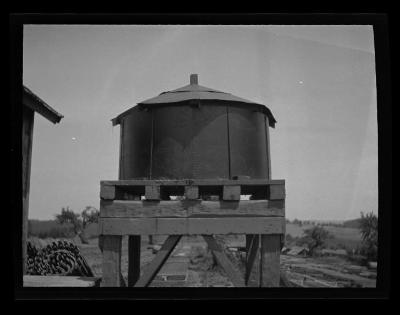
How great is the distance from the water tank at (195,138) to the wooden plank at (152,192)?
315 millimetres

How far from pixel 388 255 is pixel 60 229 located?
179ft

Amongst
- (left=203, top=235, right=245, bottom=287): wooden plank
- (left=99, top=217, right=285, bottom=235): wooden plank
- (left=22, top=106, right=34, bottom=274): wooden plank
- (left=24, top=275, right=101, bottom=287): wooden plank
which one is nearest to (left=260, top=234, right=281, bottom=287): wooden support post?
(left=99, top=217, right=285, bottom=235): wooden plank

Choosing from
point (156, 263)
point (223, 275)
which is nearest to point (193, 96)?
point (156, 263)

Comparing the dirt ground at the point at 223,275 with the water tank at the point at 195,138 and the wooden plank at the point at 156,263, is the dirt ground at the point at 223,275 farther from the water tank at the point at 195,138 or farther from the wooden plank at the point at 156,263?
the water tank at the point at 195,138

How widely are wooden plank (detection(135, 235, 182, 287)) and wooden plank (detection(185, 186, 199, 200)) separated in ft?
2.25

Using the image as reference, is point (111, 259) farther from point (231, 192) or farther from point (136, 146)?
point (231, 192)

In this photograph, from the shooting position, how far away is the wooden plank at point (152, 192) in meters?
5.86

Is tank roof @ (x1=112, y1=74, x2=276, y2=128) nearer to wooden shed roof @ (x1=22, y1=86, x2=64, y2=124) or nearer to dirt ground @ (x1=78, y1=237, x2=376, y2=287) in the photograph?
wooden shed roof @ (x1=22, y1=86, x2=64, y2=124)

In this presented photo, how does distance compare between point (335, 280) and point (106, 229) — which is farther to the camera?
point (335, 280)

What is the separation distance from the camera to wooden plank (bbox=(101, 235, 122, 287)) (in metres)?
5.84

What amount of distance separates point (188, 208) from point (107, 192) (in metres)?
1.29
